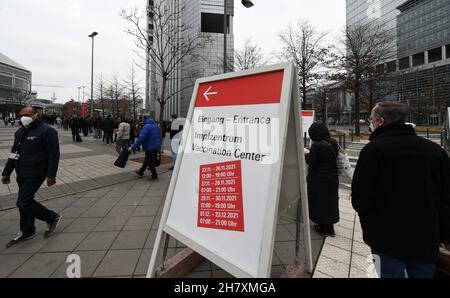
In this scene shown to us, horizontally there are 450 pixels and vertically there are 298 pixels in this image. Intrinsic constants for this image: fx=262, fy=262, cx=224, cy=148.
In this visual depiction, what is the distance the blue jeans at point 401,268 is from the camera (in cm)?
179

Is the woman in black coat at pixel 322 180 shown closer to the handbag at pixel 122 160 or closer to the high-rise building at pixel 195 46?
the handbag at pixel 122 160

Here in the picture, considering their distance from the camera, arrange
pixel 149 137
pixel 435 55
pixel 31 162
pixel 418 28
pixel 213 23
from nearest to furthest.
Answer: pixel 31 162, pixel 149 137, pixel 213 23, pixel 435 55, pixel 418 28

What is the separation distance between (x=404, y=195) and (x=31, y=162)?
417 centimetres

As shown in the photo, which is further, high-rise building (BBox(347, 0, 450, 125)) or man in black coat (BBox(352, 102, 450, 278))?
high-rise building (BBox(347, 0, 450, 125))

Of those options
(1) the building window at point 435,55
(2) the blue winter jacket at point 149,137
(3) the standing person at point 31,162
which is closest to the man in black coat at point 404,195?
(3) the standing person at point 31,162

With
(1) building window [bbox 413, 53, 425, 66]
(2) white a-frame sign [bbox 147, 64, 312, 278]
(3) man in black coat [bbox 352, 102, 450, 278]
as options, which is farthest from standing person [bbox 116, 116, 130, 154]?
(1) building window [bbox 413, 53, 425, 66]

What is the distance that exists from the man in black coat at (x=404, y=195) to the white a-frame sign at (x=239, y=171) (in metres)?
0.61

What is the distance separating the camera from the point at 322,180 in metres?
3.76

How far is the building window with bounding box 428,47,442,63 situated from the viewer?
55719 mm

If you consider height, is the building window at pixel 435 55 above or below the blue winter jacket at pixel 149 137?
above

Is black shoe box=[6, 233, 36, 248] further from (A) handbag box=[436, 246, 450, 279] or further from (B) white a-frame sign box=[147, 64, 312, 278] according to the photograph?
(A) handbag box=[436, 246, 450, 279]

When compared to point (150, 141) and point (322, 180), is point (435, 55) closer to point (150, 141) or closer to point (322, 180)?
point (150, 141)

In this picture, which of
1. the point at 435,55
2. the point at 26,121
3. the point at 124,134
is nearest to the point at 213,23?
the point at 435,55

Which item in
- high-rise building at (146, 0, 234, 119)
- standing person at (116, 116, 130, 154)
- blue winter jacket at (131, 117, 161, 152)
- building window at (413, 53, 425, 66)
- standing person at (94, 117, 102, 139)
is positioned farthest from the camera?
building window at (413, 53, 425, 66)
